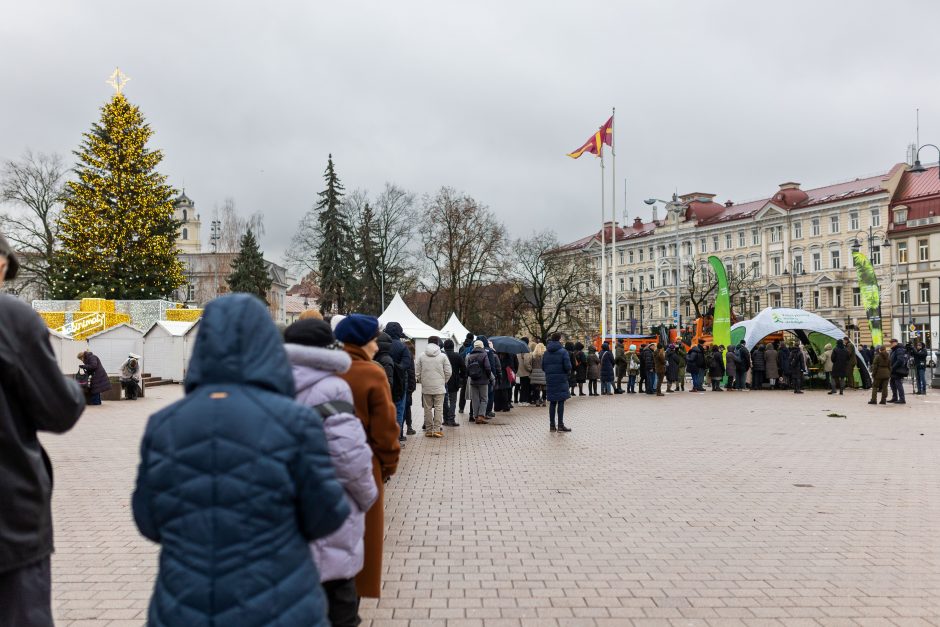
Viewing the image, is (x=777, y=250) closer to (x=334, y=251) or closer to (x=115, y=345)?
(x=334, y=251)

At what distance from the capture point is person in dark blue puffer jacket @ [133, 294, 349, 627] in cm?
240

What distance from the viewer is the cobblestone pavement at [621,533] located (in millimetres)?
4922

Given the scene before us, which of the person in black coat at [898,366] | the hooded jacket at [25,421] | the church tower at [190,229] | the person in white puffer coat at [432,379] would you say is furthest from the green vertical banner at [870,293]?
the church tower at [190,229]

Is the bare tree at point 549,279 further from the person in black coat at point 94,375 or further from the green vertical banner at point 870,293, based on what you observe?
the person in black coat at point 94,375

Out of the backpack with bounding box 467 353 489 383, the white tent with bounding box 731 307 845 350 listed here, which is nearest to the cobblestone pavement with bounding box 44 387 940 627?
the backpack with bounding box 467 353 489 383

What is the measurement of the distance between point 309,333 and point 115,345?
95.4ft

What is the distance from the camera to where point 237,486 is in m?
2.41

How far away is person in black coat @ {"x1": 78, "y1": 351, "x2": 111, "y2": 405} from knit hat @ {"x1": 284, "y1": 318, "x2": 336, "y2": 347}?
1840 cm

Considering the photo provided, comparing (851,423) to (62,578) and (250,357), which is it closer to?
(62,578)

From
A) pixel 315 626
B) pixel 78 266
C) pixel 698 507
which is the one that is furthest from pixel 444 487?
pixel 78 266

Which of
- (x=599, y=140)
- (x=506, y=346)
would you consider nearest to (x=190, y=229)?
(x=599, y=140)

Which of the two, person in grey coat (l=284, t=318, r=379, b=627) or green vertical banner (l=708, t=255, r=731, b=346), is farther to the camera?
green vertical banner (l=708, t=255, r=731, b=346)

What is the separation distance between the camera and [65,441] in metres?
13.5

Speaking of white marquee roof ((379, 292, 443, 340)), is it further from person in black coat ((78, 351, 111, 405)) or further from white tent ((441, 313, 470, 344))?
person in black coat ((78, 351, 111, 405))
